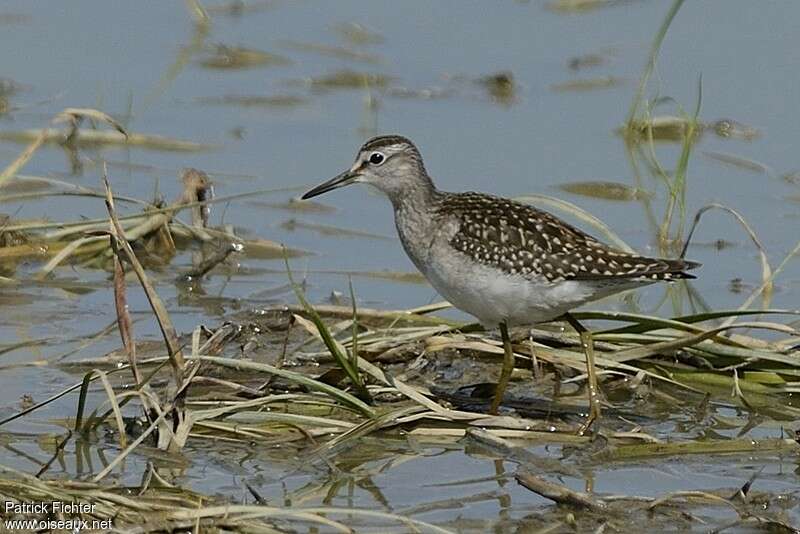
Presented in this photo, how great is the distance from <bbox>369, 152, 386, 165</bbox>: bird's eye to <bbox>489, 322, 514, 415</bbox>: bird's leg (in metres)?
1.27

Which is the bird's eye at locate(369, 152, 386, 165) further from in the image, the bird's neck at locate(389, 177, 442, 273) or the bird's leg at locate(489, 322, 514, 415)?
the bird's leg at locate(489, 322, 514, 415)

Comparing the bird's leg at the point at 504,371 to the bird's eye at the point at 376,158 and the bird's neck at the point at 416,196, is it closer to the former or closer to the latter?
the bird's neck at the point at 416,196

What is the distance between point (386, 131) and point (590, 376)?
4.46 m

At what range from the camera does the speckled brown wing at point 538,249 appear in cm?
836

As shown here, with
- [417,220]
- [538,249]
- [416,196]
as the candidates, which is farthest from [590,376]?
[416,196]

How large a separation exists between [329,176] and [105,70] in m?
2.67

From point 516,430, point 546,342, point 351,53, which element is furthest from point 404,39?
point 516,430

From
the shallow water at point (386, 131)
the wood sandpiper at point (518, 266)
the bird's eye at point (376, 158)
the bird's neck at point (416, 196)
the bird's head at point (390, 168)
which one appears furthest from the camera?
the bird's eye at point (376, 158)

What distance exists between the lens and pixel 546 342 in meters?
9.20

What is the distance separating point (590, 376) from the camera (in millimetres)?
8391

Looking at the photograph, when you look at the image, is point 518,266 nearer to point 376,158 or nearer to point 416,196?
point 416,196

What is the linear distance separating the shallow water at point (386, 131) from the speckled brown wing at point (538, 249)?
0.96m

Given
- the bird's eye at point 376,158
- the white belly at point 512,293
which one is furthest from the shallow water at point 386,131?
the bird's eye at point 376,158

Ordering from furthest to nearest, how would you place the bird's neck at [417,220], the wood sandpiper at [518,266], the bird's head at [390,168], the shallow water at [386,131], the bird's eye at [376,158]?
the bird's eye at [376,158] < the bird's head at [390,168] < the bird's neck at [417,220] < the wood sandpiper at [518,266] < the shallow water at [386,131]
